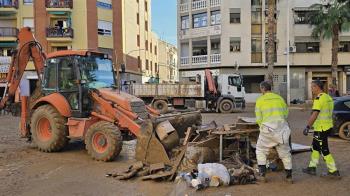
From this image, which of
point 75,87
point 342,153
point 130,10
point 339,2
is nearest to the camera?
point 342,153

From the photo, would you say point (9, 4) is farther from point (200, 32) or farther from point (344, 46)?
point (344, 46)

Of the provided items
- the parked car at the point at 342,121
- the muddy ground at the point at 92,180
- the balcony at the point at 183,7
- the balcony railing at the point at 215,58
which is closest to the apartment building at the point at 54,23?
the balcony at the point at 183,7

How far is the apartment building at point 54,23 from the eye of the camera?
4284 centimetres

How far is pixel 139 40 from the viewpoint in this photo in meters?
55.4

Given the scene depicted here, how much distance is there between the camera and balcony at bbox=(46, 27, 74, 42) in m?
42.7

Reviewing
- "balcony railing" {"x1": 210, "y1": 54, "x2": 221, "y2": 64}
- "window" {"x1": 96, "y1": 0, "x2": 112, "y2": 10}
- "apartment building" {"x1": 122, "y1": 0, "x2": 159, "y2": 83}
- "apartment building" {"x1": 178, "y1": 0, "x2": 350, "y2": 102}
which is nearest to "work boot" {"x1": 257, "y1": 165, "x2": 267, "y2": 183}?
"apartment building" {"x1": 178, "y1": 0, "x2": 350, "y2": 102}

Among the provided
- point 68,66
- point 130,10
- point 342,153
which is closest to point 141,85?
point 68,66

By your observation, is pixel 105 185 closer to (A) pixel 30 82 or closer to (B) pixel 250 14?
(A) pixel 30 82

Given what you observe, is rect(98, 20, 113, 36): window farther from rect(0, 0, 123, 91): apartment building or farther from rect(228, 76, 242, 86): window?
rect(228, 76, 242, 86): window

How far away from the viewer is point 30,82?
12969 millimetres

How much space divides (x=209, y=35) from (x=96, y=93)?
32.7m

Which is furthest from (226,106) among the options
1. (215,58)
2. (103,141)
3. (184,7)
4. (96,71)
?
(184,7)

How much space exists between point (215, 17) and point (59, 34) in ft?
54.9

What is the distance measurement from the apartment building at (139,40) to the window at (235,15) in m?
10.1
